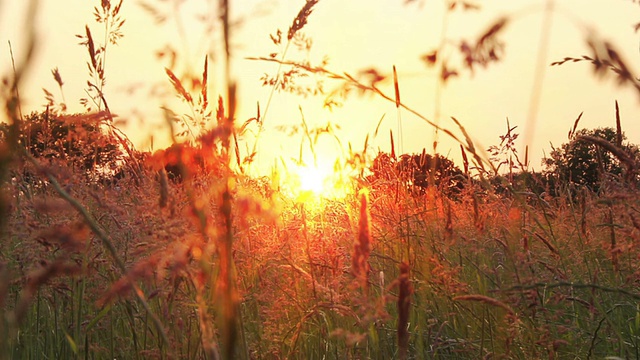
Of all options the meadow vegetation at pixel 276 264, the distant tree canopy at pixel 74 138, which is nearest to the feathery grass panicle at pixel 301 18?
the meadow vegetation at pixel 276 264

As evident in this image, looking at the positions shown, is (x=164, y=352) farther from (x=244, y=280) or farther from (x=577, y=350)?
(x=577, y=350)

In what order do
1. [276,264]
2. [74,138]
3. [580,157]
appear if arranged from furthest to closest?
1. [580,157]
2. [276,264]
3. [74,138]

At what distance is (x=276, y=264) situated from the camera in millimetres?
2285

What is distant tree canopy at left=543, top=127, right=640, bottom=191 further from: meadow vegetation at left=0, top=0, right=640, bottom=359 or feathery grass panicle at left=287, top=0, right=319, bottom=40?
feathery grass panicle at left=287, top=0, right=319, bottom=40

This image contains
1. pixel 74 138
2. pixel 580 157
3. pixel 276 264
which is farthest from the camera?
pixel 580 157

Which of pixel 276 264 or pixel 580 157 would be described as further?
pixel 580 157

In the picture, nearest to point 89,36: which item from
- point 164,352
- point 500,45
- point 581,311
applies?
point 164,352

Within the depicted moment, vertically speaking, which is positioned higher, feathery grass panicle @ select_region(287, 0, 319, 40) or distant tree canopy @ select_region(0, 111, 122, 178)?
feathery grass panicle @ select_region(287, 0, 319, 40)

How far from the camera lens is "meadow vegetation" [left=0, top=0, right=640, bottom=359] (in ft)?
2.59

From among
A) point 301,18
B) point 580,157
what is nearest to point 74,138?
point 301,18

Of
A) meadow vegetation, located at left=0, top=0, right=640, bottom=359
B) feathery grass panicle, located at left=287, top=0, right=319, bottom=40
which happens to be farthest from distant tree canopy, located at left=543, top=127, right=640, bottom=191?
feathery grass panicle, located at left=287, top=0, right=319, bottom=40

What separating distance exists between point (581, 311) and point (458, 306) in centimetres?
75

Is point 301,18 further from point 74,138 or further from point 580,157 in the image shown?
point 580,157

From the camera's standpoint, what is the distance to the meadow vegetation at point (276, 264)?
31.1 inches
